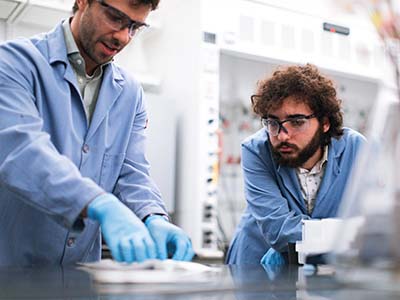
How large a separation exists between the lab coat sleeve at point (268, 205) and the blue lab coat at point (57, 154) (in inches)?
15.4

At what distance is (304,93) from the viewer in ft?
5.96

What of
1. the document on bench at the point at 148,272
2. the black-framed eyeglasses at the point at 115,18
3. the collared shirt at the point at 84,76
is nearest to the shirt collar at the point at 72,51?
the collared shirt at the point at 84,76

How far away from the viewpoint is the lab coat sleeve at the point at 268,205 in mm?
1554

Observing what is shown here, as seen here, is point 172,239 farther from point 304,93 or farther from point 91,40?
point 304,93

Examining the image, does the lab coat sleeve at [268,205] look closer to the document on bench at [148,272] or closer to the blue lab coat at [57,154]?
the blue lab coat at [57,154]

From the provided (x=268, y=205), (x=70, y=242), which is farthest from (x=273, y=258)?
(x=70, y=242)

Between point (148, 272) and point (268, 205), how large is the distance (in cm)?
88

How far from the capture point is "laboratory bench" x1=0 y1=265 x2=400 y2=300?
2.10 feet

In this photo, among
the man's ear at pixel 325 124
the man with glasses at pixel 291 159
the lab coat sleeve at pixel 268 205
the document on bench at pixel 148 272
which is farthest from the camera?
the man's ear at pixel 325 124

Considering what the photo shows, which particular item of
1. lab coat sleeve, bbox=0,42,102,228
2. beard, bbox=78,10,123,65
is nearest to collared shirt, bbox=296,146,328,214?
beard, bbox=78,10,123,65

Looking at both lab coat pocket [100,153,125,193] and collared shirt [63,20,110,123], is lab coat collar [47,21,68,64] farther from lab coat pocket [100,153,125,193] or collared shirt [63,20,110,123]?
lab coat pocket [100,153,125,193]

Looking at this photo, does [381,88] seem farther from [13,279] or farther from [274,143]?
[274,143]

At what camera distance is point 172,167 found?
3.55m

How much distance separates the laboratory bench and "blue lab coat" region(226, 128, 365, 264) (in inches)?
27.3
